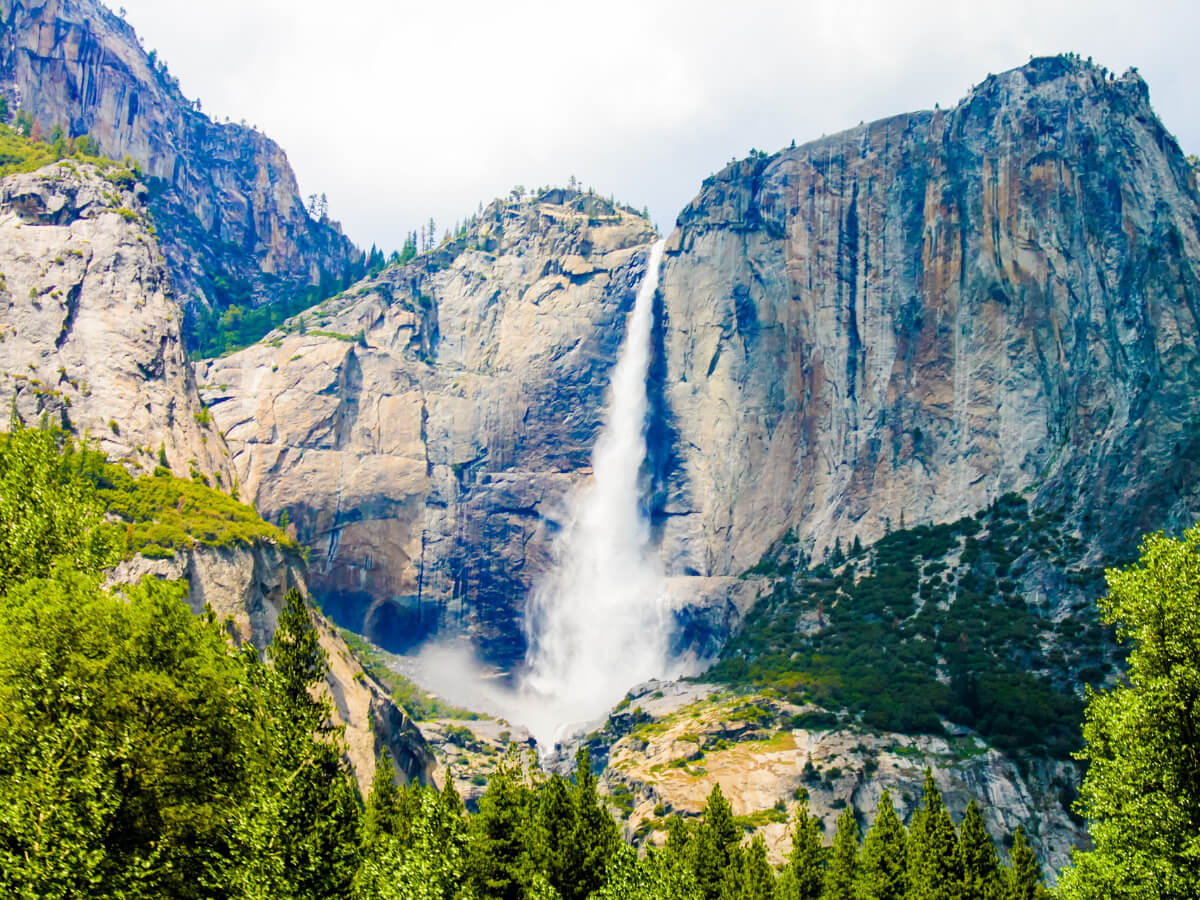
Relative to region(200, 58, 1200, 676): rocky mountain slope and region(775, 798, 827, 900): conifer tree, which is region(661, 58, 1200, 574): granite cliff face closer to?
region(200, 58, 1200, 676): rocky mountain slope

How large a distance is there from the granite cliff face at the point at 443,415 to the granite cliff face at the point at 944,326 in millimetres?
20255

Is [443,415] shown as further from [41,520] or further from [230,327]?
[41,520]

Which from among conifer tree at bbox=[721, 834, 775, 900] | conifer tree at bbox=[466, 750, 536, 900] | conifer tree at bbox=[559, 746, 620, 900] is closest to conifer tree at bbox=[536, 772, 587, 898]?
conifer tree at bbox=[559, 746, 620, 900]

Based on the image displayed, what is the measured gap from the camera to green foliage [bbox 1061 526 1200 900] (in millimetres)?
29156

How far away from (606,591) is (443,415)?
40808 mm

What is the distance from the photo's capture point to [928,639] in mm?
106625

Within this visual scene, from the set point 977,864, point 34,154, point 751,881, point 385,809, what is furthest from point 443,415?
point 977,864

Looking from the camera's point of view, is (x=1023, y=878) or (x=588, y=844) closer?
(x=588, y=844)

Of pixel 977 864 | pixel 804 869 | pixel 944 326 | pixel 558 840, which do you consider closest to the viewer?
pixel 558 840

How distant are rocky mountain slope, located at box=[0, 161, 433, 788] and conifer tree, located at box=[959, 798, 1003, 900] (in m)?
52.7

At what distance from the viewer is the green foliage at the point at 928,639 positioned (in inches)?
3622

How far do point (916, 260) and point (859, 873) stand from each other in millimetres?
106368

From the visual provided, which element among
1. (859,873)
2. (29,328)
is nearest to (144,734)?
(859,873)

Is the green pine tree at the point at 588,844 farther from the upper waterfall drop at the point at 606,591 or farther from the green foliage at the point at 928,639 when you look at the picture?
the upper waterfall drop at the point at 606,591
